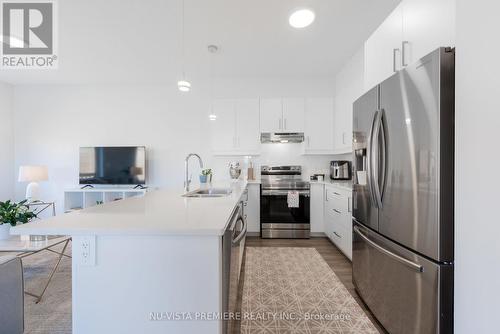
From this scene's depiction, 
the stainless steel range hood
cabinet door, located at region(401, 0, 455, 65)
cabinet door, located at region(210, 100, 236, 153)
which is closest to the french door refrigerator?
cabinet door, located at region(401, 0, 455, 65)

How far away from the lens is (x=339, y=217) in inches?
120

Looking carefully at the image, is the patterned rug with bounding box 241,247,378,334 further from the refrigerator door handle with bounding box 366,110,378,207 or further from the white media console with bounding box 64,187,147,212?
the white media console with bounding box 64,187,147,212

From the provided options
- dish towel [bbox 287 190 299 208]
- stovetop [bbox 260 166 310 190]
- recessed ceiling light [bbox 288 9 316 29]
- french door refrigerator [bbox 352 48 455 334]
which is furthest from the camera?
stovetop [bbox 260 166 310 190]

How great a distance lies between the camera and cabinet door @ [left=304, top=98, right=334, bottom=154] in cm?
396

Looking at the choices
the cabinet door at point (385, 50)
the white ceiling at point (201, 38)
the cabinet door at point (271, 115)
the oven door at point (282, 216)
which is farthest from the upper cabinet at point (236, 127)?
the cabinet door at point (385, 50)

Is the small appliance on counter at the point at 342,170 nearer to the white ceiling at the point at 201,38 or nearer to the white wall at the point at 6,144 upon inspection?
the white ceiling at the point at 201,38

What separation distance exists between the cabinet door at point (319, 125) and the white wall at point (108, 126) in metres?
1.58

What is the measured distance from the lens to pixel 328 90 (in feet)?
13.6

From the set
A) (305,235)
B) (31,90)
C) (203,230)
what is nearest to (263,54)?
(305,235)

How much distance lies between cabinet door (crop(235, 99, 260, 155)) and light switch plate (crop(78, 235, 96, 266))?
124 inches

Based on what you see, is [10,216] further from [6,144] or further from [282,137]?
[282,137]

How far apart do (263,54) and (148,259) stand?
124 inches

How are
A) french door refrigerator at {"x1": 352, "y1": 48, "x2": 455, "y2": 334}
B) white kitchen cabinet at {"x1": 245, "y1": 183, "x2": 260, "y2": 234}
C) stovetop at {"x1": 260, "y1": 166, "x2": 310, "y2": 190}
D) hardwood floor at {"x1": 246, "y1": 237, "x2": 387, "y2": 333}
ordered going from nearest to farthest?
french door refrigerator at {"x1": 352, "y1": 48, "x2": 455, "y2": 334}
hardwood floor at {"x1": 246, "y1": 237, "x2": 387, "y2": 333}
white kitchen cabinet at {"x1": 245, "y1": 183, "x2": 260, "y2": 234}
stovetop at {"x1": 260, "y1": 166, "x2": 310, "y2": 190}

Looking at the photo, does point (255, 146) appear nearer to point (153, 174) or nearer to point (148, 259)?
point (153, 174)
